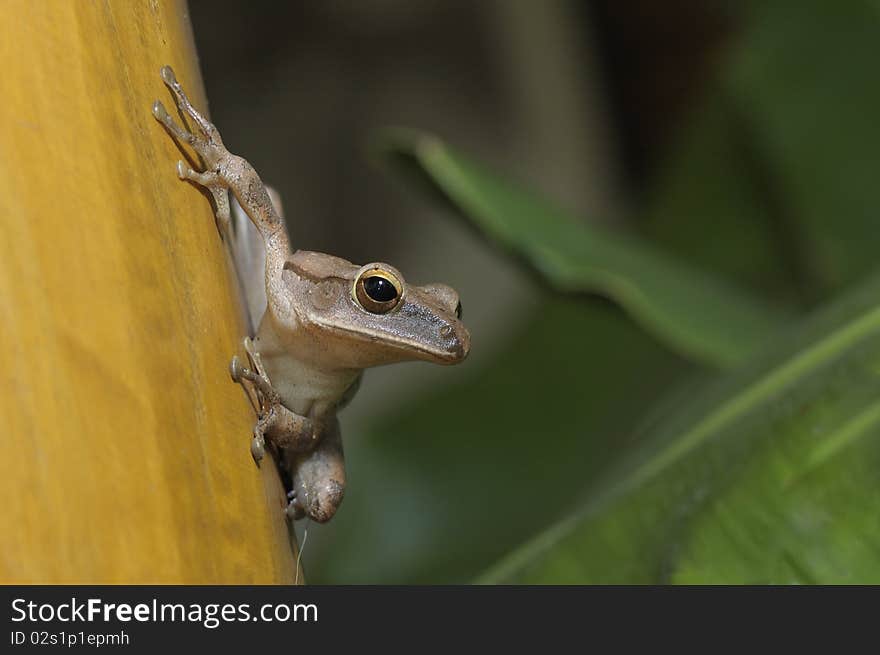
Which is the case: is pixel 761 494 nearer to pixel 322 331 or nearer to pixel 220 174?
pixel 322 331

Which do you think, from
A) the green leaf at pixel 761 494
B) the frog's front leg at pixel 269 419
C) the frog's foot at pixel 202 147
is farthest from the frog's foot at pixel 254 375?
the green leaf at pixel 761 494

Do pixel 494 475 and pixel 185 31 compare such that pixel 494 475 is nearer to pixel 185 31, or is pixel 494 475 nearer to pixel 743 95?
pixel 743 95

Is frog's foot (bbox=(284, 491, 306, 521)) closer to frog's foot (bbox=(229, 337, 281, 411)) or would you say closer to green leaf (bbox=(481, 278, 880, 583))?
frog's foot (bbox=(229, 337, 281, 411))

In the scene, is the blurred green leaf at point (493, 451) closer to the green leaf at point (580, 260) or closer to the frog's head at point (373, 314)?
the green leaf at point (580, 260)

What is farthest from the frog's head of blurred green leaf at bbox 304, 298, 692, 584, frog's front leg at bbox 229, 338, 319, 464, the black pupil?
blurred green leaf at bbox 304, 298, 692, 584
